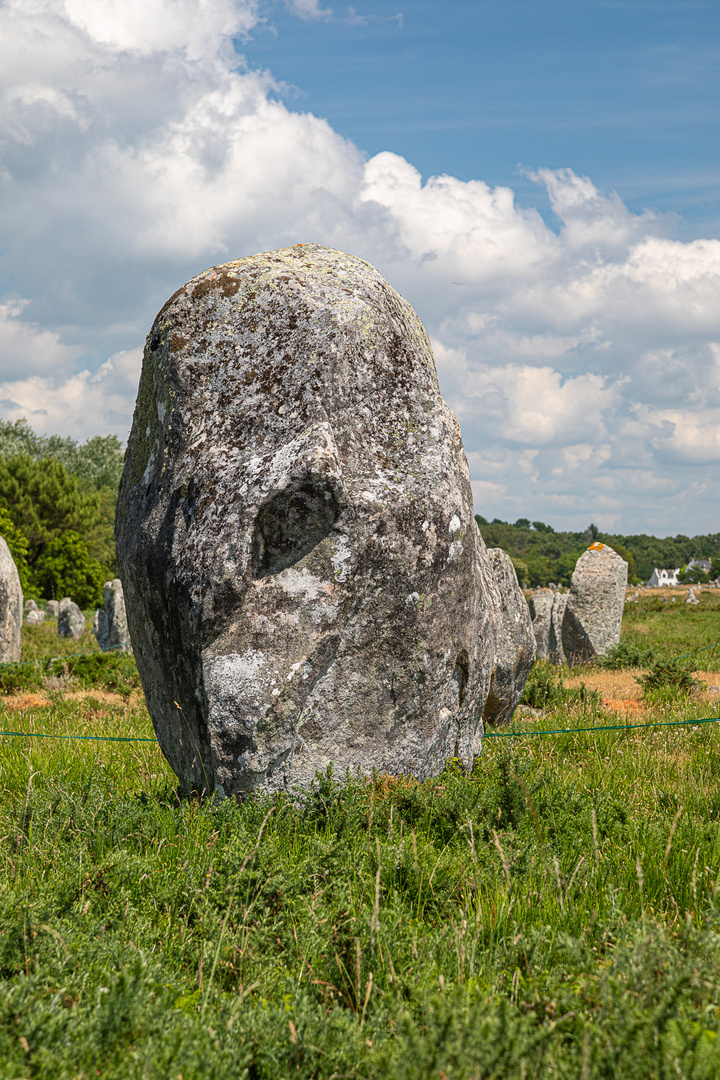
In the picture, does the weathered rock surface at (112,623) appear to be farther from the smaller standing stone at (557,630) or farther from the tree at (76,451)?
the tree at (76,451)

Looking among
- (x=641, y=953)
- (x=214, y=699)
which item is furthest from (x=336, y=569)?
(x=641, y=953)

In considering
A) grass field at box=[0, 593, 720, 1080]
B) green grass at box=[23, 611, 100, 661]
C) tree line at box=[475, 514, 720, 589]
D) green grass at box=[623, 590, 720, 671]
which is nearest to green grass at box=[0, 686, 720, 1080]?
grass field at box=[0, 593, 720, 1080]

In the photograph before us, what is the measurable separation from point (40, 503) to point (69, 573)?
5414 millimetres

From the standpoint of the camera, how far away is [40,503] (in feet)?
153

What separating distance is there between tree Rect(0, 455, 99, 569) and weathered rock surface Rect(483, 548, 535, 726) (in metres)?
42.0

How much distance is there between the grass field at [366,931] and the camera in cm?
206

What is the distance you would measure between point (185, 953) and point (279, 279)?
156 inches

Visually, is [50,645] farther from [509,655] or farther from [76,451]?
[76,451]

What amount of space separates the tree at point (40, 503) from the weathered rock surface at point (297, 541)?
145ft

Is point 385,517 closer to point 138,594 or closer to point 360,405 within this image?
point 360,405

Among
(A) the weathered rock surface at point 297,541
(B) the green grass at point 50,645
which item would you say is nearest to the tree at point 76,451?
(B) the green grass at point 50,645

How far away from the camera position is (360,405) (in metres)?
4.70

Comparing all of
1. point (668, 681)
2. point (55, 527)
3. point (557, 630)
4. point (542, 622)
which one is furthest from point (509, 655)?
point (55, 527)

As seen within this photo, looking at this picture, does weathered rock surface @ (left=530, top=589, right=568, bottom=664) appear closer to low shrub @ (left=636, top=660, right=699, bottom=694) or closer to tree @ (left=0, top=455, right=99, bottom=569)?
low shrub @ (left=636, top=660, right=699, bottom=694)
